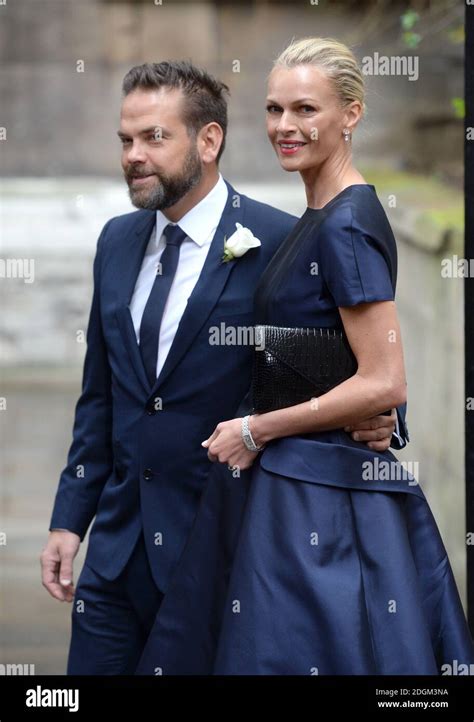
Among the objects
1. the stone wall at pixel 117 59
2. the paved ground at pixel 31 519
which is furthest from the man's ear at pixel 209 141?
the stone wall at pixel 117 59

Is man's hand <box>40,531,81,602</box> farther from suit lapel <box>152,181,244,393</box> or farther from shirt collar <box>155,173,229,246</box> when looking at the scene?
shirt collar <box>155,173,229,246</box>

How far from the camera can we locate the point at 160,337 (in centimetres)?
378

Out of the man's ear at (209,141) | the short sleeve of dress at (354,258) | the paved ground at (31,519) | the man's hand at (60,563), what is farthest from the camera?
the paved ground at (31,519)

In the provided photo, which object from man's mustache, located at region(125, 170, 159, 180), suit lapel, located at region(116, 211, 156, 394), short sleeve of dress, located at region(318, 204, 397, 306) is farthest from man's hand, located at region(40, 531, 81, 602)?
short sleeve of dress, located at region(318, 204, 397, 306)

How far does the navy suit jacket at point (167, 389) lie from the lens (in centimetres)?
372

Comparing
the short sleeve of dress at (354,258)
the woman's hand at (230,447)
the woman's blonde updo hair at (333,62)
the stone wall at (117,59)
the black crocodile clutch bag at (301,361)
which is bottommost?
the woman's hand at (230,447)

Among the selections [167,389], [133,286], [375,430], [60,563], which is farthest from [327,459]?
[60,563]

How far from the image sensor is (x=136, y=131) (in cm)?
368

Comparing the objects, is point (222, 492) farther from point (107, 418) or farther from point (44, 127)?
point (44, 127)

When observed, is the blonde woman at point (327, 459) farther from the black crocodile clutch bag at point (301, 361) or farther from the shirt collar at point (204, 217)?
the shirt collar at point (204, 217)

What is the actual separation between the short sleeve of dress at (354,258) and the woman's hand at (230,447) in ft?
1.27

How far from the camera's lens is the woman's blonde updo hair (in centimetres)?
330
